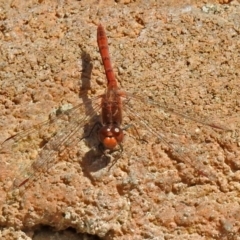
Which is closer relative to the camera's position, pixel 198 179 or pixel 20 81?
pixel 198 179

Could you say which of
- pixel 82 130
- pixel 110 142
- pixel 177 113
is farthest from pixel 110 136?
pixel 177 113

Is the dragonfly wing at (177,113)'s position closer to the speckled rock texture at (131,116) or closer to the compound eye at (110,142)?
the speckled rock texture at (131,116)

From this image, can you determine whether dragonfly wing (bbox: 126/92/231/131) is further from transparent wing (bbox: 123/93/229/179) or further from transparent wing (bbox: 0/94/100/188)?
transparent wing (bbox: 0/94/100/188)

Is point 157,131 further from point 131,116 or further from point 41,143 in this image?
point 41,143

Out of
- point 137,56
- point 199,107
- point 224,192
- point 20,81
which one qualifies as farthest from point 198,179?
point 20,81

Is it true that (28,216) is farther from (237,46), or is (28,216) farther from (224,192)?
(237,46)

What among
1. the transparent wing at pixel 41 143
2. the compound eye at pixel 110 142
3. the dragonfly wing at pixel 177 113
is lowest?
the transparent wing at pixel 41 143

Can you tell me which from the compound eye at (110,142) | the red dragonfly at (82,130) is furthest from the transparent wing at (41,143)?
the compound eye at (110,142)
